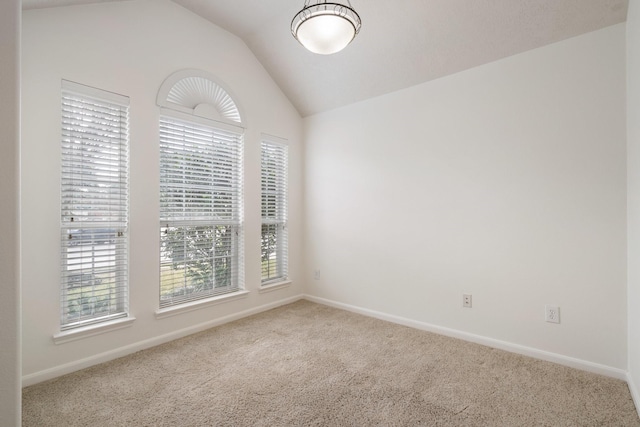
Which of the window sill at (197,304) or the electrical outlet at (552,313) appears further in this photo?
the window sill at (197,304)

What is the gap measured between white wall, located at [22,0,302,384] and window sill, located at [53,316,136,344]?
0.13 feet

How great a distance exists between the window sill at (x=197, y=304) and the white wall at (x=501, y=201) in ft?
4.02

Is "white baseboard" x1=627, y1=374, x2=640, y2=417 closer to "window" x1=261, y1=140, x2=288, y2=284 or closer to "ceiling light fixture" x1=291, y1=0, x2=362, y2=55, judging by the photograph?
"ceiling light fixture" x1=291, y1=0, x2=362, y2=55

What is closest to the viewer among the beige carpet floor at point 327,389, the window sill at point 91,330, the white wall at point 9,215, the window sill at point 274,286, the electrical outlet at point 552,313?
the white wall at point 9,215

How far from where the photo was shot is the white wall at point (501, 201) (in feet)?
7.25

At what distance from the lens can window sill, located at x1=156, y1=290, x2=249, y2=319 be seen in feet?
8.95

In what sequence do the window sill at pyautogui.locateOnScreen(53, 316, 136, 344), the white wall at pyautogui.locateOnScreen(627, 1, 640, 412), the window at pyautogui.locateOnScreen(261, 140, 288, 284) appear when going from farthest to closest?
the window at pyautogui.locateOnScreen(261, 140, 288, 284), the window sill at pyautogui.locateOnScreen(53, 316, 136, 344), the white wall at pyautogui.locateOnScreen(627, 1, 640, 412)

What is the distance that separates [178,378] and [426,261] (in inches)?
91.6

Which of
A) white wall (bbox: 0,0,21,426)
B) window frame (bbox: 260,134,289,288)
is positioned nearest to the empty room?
white wall (bbox: 0,0,21,426)

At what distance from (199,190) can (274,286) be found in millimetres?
1449

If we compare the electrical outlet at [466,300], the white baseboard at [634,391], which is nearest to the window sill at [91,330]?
the electrical outlet at [466,300]

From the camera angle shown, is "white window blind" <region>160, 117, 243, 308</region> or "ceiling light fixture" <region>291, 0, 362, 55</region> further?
"white window blind" <region>160, 117, 243, 308</region>

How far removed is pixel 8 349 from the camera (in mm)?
1120

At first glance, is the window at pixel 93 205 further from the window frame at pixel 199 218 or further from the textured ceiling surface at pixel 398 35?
the textured ceiling surface at pixel 398 35
